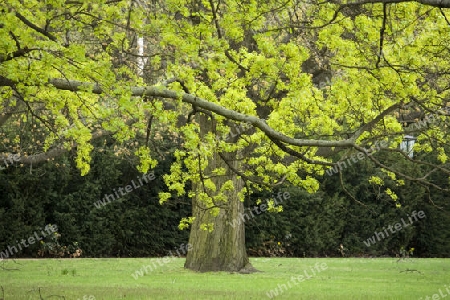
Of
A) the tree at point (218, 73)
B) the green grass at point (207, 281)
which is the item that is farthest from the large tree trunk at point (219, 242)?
the tree at point (218, 73)

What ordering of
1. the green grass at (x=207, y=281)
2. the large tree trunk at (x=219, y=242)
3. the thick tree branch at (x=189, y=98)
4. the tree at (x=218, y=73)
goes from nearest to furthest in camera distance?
the tree at (x=218, y=73)
the thick tree branch at (x=189, y=98)
the green grass at (x=207, y=281)
the large tree trunk at (x=219, y=242)

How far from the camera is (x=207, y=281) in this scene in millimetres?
14195

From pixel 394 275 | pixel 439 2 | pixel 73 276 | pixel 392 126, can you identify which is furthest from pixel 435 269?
pixel 439 2

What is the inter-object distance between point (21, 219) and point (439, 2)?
49.4ft

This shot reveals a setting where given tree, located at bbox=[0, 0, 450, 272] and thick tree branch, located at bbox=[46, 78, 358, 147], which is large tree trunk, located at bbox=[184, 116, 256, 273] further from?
thick tree branch, located at bbox=[46, 78, 358, 147]

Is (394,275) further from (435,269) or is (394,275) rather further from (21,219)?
(21,219)

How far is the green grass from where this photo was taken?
11.6 meters

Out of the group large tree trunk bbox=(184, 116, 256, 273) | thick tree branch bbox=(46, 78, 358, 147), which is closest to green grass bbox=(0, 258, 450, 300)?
large tree trunk bbox=(184, 116, 256, 273)

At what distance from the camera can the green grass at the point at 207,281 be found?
38.2ft

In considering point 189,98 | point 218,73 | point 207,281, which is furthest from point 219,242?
point 189,98

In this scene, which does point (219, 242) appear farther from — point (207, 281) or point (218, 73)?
point (218, 73)

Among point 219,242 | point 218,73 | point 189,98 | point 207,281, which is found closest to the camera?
point 189,98

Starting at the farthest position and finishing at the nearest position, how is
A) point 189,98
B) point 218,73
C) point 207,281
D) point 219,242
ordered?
1. point 219,242
2. point 207,281
3. point 218,73
4. point 189,98

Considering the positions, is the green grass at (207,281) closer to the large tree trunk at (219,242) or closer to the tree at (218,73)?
the large tree trunk at (219,242)
